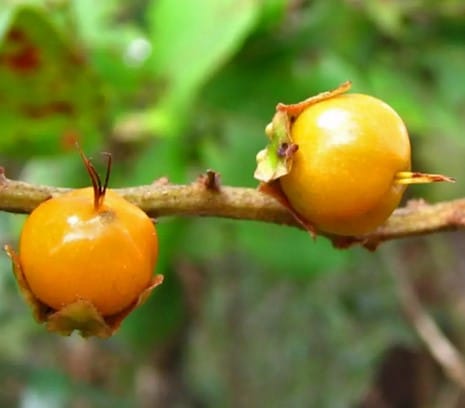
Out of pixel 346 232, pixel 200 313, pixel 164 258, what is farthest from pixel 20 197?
pixel 200 313

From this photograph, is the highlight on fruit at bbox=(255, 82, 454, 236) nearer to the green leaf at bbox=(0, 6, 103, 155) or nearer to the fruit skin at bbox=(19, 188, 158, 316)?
the fruit skin at bbox=(19, 188, 158, 316)

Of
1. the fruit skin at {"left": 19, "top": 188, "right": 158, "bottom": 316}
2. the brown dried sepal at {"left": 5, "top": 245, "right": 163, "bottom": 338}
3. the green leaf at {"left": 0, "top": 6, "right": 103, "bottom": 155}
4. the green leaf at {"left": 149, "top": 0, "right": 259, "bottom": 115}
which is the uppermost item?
the green leaf at {"left": 149, "top": 0, "right": 259, "bottom": 115}

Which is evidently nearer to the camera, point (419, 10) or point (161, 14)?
point (161, 14)

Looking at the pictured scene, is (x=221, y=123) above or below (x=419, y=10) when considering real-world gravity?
below

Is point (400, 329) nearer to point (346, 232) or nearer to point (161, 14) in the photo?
point (161, 14)

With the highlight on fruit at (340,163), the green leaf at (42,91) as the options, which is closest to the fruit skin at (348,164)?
the highlight on fruit at (340,163)

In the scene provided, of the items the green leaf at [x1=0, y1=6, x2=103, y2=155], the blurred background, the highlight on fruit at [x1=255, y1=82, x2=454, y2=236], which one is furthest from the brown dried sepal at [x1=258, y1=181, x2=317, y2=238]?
the green leaf at [x1=0, y1=6, x2=103, y2=155]

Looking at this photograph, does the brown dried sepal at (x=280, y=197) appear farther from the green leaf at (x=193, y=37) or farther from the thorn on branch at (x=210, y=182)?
the green leaf at (x=193, y=37)
